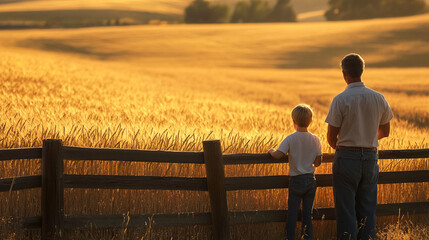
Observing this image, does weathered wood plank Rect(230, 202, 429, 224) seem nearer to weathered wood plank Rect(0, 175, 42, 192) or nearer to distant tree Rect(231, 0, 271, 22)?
weathered wood plank Rect(0, 175, 42, 192)

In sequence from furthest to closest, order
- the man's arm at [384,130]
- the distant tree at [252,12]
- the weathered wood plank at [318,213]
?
the distant tree at [252,12], the weathered wood plank at [318,213], the man's arm at [384,130]

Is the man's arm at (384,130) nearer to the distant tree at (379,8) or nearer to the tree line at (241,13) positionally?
the distant tree at (379,8)

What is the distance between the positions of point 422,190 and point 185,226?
3.13 metres

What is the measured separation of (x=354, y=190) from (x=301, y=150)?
2.10ft

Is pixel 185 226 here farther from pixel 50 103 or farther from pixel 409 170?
pixel 50 103

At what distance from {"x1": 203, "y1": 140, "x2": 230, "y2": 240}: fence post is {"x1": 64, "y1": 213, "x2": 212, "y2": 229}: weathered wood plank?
0.46ft

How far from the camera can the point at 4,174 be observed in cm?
680

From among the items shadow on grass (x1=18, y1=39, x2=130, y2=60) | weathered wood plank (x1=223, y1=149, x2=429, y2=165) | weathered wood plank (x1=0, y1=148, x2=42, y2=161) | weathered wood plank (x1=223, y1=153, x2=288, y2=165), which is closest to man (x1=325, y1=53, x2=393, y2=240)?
weathered wood plank (x1=223, y1=149, x2=429, y2=165)

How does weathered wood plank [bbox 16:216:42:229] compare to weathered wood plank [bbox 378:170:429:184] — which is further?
weathered wood plank [bbox 378:170:429:184]

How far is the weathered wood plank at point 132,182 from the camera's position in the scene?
20.0 ft

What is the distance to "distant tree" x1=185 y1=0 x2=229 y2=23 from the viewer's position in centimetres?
10075

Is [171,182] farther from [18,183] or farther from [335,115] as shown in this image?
[335,115]

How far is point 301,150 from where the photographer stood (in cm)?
626

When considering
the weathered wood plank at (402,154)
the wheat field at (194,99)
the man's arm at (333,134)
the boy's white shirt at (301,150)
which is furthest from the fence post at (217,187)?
the weathered wood plank at (402,154)
